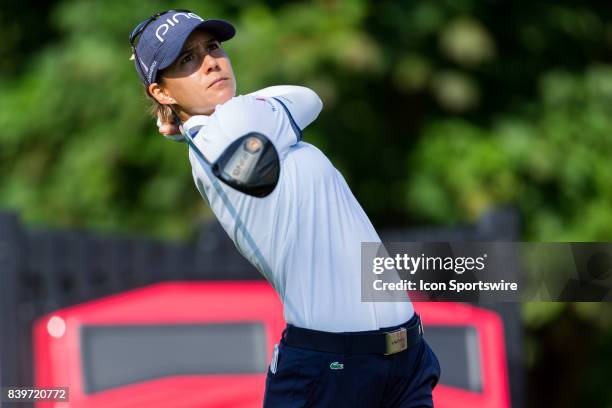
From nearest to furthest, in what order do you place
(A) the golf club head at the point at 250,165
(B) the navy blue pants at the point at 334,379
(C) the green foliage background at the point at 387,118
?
(A) the golf club head at the point at 250,165 → (B) the navy blue pants at the point at 334,379 → (C) the green foliage background at the point at 387,118

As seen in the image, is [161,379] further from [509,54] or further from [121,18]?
[509,54]

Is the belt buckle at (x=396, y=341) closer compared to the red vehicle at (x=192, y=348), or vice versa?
the belt buckle at (x=396, y=341)

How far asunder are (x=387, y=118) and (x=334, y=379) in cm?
653

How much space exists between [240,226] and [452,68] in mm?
6051

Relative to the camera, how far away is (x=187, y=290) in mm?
5613

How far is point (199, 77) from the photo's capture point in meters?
3.10

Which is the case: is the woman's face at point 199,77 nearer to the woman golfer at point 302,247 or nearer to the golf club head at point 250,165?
the woman golfer at point 302,247

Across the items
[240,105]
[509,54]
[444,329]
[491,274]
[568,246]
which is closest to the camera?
[240,105]

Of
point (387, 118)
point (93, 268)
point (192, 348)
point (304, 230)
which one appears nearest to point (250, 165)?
point (304, 230)

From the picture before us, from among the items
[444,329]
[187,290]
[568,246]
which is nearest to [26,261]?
[187,290]

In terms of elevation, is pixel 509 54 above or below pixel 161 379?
above

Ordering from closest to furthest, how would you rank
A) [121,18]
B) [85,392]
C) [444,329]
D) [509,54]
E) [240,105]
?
1. [240,105]
2. [85,392]
3. [444,329]
4. [121,18]
5. [509,54]

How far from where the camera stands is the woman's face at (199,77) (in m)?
3.10

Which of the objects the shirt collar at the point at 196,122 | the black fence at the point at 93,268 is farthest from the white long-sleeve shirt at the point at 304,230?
the black fence at the point at 93,268
